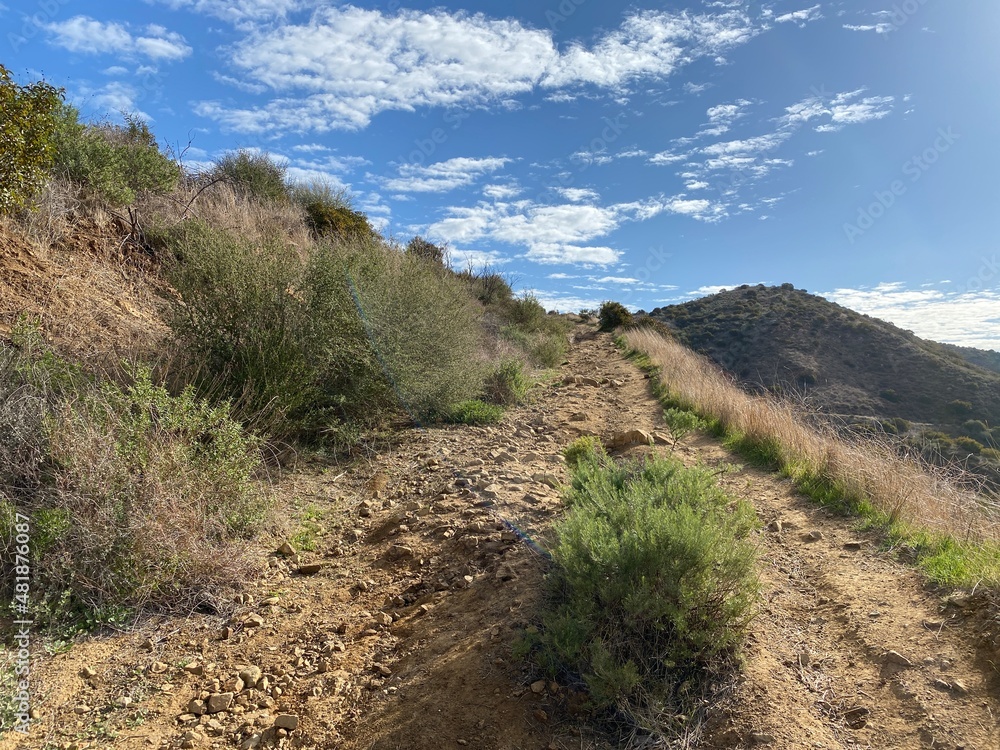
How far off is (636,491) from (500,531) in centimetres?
119

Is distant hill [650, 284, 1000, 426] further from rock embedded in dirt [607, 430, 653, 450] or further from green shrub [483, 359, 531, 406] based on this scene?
green shrub [483, 359, 531, 406]

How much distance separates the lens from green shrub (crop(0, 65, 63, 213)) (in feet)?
16.3

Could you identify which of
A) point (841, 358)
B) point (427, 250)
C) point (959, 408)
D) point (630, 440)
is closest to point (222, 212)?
point (427, 250)

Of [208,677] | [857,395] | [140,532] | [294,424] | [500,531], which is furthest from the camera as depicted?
[857,395]

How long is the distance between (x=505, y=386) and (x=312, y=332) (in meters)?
3.99

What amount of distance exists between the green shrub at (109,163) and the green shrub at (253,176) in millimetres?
2414

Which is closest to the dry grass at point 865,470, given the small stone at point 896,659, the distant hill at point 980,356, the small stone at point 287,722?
the small stone at point 896,659

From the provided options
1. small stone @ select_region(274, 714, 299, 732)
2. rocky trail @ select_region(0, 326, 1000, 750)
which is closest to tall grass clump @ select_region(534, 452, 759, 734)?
rocky trail @ select_region(0, 326, 1000, 750)

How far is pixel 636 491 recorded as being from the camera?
3.19 meters

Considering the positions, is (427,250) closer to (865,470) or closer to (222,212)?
(222,212)

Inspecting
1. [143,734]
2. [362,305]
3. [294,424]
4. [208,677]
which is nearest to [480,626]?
[208,677]

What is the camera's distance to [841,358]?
19.2 metres

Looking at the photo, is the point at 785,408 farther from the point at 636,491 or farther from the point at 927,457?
the point at 636,491

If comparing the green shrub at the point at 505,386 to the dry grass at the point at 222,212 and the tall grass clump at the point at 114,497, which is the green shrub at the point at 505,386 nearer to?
the dry grass at the point at 222,212
